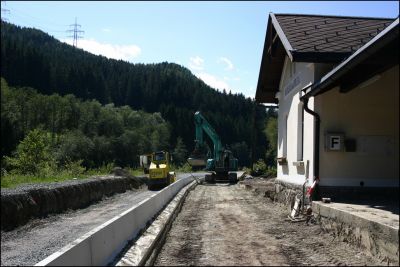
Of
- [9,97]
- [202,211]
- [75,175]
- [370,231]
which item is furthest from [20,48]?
[370,231]

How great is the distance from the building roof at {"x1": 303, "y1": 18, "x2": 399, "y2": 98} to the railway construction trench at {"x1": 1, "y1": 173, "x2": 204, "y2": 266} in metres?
6.75

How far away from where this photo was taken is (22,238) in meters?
11.4

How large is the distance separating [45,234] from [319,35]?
8984 millimetres

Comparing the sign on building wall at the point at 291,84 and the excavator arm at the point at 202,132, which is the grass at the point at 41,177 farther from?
the sign on building wall at the point at 291,84

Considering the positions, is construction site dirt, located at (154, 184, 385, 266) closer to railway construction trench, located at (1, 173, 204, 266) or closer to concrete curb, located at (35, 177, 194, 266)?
concrete curb, located at (35, 177, 194, 266)

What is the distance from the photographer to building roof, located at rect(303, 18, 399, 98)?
7.26 metres

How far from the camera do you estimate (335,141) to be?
10969mm

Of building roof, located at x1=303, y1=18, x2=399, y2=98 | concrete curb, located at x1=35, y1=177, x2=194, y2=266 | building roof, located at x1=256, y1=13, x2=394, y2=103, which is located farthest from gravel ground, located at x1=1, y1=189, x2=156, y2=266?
building roof, located at x1=256, y1=13, x2=394, y2=103

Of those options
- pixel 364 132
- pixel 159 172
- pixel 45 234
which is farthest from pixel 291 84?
pixel 159 172

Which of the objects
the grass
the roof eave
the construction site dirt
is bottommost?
the construction site dirt

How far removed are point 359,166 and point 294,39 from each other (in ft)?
12.5

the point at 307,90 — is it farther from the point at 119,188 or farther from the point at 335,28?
the point at 119,188

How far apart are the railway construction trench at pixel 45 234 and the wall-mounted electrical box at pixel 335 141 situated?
21.2ft

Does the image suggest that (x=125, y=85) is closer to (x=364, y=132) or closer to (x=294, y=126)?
(x=294, y=126)
